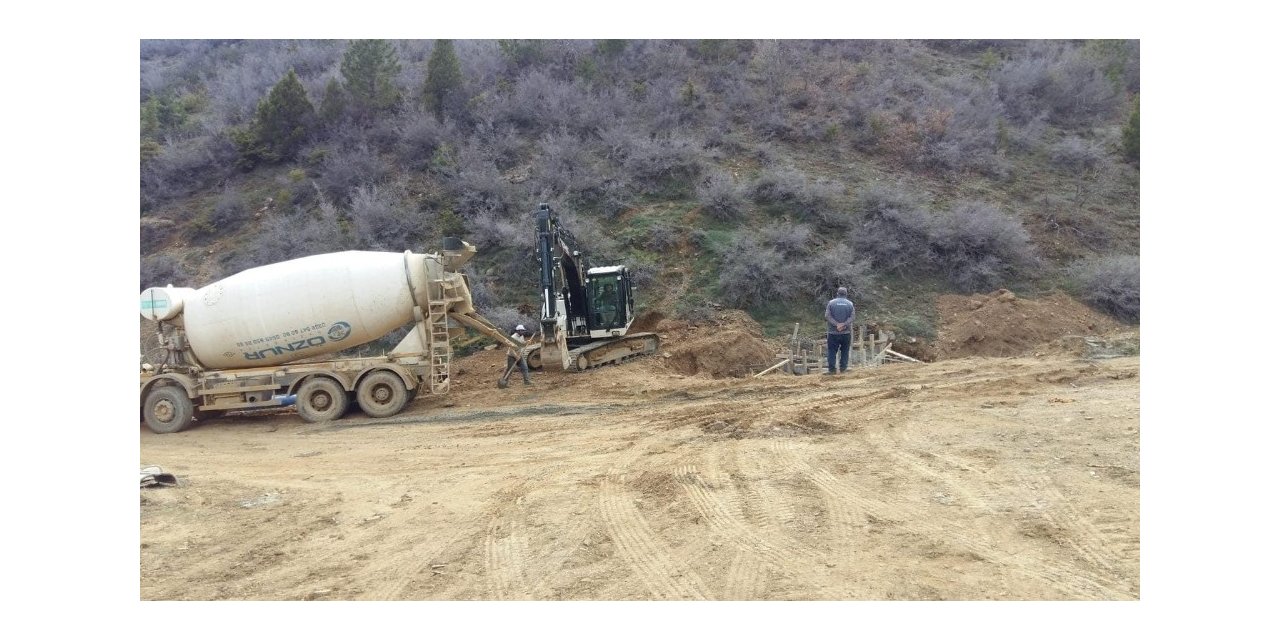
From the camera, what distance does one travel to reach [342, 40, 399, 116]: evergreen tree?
27.9 metres

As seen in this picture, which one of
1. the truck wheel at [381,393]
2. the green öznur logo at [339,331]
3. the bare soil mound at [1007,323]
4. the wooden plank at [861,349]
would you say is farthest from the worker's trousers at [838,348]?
the green öznur logo at [339,331]

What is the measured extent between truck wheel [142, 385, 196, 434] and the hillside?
7745 mm

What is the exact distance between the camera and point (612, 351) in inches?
667

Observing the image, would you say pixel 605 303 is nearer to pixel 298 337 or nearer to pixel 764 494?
pixel 298 337

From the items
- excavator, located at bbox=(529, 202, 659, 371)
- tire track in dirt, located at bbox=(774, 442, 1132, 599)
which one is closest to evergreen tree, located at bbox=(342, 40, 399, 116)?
excavator, located at bbox=(529, 202, 659, 371)

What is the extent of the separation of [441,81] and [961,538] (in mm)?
25421

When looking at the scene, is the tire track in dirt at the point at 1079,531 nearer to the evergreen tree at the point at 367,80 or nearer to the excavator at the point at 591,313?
the excavator at the point at 591,313

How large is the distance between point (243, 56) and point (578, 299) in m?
26.7

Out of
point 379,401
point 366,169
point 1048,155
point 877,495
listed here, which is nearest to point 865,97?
point 1048,155

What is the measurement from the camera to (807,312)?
20.1 metres

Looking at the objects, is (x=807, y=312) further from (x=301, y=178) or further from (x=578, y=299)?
(x=301, y=178)

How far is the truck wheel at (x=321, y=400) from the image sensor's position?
13352 millimetres

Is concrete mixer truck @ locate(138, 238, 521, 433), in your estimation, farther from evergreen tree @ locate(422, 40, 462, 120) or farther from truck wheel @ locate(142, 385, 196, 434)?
evergreen tree @ locate(422, 40, 462, 120)

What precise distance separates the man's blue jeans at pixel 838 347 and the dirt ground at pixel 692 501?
241 centimetres
